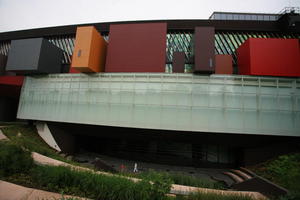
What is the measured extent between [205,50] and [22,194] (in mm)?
16837

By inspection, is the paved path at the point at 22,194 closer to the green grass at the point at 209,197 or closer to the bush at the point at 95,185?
the bush at the point at 95,185

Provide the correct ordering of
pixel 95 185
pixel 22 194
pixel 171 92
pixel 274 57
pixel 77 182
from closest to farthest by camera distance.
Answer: pixel 22 194 → pixel 95 185 → pixel 77 182 → pixel 274 57 → pixel 171 92

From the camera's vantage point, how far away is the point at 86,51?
52.4 ft

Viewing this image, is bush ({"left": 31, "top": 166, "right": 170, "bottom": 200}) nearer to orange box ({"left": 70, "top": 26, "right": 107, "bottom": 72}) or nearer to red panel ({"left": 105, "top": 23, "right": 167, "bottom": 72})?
orange box ({"left": 70, "top": 26, "right": 107, "bottom": 72})

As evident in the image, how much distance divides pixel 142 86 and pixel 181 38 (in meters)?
11.7

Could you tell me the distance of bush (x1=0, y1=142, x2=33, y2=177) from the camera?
264 inches

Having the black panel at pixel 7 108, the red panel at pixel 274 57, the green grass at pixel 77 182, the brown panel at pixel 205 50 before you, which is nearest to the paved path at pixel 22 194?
the green grass at pixel 77 182

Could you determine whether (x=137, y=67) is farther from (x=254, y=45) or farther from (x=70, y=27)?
(x=70, y=27)

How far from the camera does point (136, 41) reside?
17.3m

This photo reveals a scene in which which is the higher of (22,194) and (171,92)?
(171,92)

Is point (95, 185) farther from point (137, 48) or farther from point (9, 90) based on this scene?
point (9, 90)

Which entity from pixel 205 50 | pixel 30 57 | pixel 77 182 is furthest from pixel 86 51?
pixel 77 182

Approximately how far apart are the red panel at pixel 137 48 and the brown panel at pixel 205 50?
3693 mm

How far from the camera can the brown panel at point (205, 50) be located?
14609 millimetres
